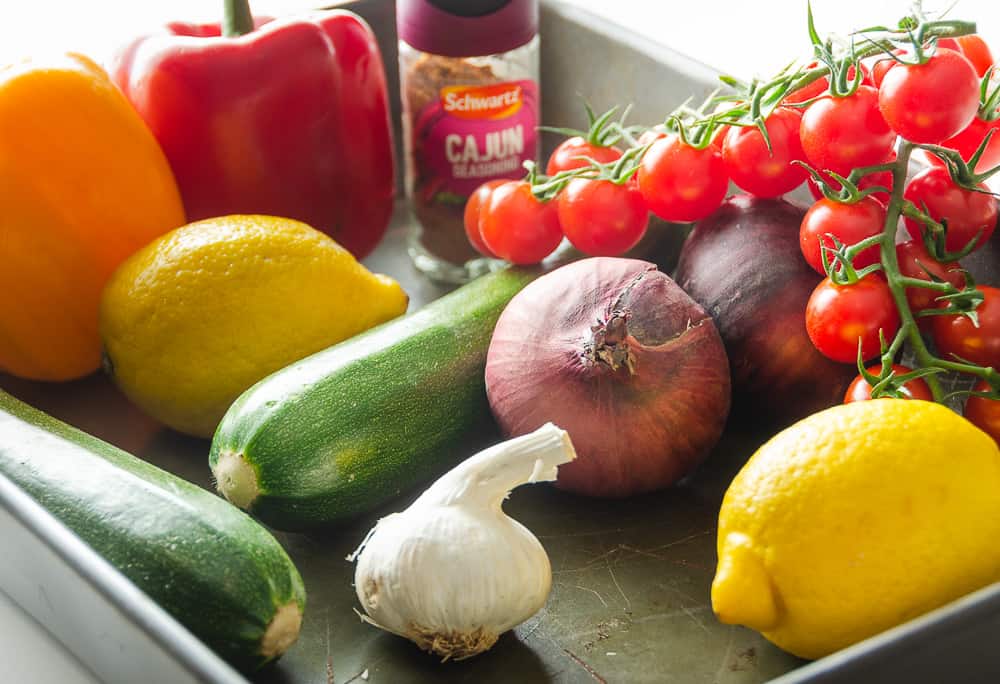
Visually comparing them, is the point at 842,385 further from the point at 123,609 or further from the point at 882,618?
the point at 123,609

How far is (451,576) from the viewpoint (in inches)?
22.8

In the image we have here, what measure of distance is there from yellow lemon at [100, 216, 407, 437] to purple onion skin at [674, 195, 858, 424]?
0.25m

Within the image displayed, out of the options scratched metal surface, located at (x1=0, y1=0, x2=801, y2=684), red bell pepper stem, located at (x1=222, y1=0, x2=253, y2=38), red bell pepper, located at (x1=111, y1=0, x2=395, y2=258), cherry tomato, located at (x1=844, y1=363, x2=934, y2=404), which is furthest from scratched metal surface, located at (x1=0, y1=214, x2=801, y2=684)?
red bell pepper stem, located at (x1=222, y1=0, x2=253, y2=38)

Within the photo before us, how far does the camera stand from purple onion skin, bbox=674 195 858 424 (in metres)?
0.73

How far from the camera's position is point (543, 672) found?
60cm

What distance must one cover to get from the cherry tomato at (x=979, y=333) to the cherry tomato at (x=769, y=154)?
133mm

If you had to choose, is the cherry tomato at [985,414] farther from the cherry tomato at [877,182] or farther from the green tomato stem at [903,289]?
the cherry tomato at [877,182]

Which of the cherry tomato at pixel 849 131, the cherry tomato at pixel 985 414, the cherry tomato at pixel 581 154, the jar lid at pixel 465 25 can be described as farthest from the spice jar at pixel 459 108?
the cherry tomato at pixel 985 414

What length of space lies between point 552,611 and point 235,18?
1.81 feet

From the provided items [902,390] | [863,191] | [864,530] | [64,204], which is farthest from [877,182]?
[64,204]

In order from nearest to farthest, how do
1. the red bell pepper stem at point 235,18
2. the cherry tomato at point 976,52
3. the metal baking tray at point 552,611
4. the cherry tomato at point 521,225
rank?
the metal baking tray at point 552,611, the cherry tomato at point 976,52, the cherry tomato at point 521,225, the red bell pepper stem at point 235,18

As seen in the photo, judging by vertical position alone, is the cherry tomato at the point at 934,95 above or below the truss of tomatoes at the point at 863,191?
above

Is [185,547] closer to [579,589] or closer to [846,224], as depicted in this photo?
[579,589]

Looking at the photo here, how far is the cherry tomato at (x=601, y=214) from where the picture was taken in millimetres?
783
